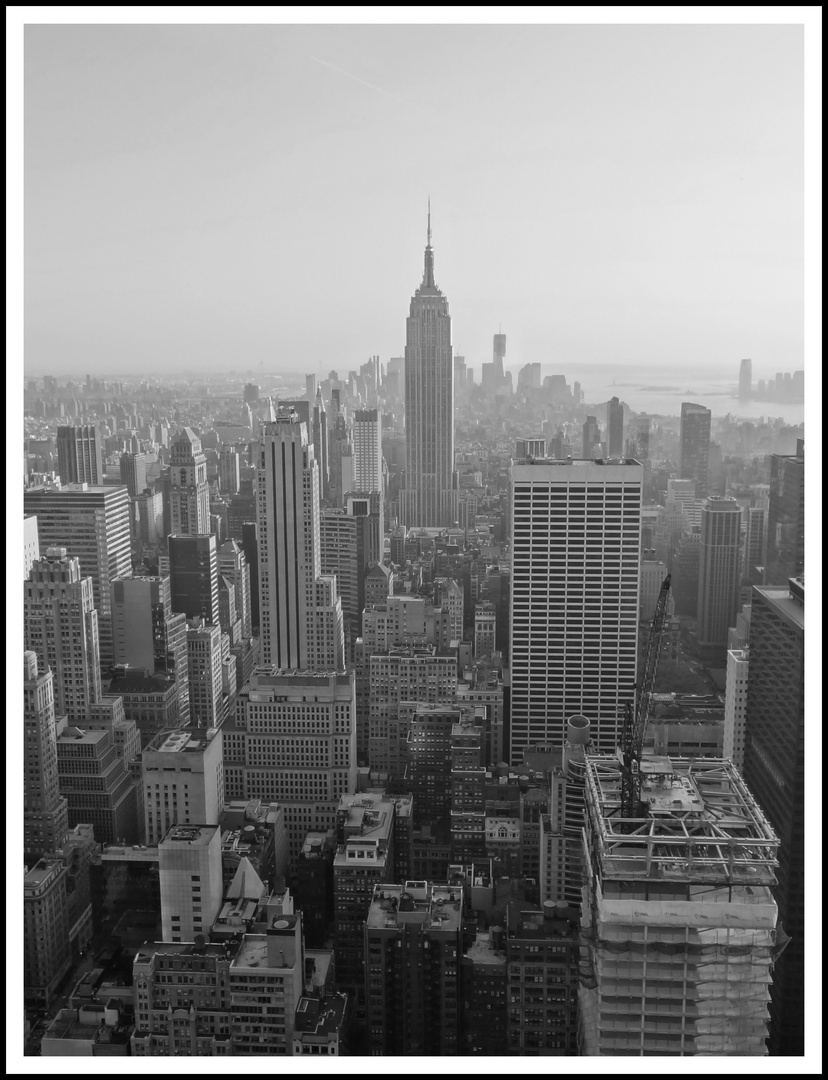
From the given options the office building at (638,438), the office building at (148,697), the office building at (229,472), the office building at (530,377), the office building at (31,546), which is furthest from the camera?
the office building at (229,472)

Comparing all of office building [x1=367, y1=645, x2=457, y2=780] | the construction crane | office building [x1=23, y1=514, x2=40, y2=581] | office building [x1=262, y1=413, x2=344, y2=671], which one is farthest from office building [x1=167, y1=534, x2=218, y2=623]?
the construction crane

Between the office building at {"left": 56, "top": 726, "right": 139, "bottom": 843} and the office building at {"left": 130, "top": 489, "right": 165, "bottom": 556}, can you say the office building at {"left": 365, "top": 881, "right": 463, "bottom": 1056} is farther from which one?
the office building at {"left": 130, "top": 489, "right": 165, "bottom": 556}

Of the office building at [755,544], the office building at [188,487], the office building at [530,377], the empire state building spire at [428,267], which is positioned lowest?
the office building at [755,544]

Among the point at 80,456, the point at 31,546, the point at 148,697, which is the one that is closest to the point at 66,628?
the point at 148,697

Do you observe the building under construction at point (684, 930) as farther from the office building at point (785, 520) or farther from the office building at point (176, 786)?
the office building at point (176, 786)

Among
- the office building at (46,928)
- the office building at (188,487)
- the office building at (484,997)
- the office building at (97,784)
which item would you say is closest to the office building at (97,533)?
the office building at (188,487)

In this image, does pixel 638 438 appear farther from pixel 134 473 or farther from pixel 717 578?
pixel 134 473

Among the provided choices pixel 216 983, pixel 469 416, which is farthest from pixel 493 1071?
pixel 469 416
